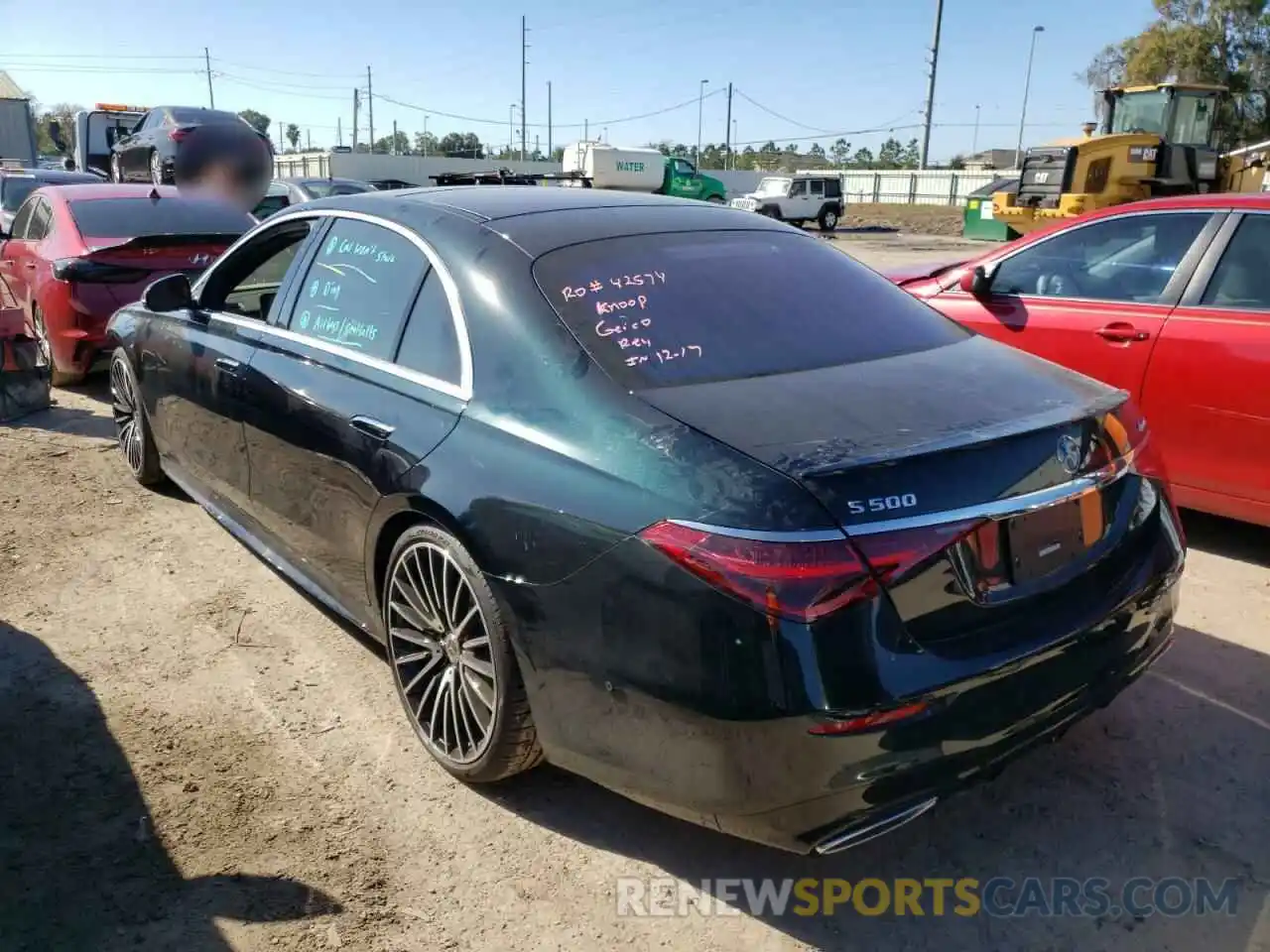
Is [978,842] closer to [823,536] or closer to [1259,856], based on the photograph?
[1259,856]

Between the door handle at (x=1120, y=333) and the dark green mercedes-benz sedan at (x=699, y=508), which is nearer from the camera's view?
the dark green mercedes-benz sedan at (x=699, y=508)


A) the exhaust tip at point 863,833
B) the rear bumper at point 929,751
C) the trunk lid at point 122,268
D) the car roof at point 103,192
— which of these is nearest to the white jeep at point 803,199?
the car roof at point 103,192

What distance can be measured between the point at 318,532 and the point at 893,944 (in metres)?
2.18

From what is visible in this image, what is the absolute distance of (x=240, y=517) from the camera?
4012mm

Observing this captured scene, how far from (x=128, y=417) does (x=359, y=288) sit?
108 inches

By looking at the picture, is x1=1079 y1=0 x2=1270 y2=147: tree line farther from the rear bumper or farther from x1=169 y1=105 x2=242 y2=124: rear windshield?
the rear bumper

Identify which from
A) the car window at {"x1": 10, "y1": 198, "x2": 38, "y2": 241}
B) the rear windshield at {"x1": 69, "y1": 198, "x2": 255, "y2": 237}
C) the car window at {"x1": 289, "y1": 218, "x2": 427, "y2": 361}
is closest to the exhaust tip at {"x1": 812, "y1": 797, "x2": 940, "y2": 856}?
the car window at {"x1": 289, "y1": 218, "x2": 427, "y2": 361}

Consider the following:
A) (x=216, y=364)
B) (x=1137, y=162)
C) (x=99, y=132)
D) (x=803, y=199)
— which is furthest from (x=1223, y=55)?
(x=216, y=364)

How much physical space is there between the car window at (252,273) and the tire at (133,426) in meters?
0.88

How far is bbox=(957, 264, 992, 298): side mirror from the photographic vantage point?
502 cm

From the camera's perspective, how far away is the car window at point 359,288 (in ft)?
10.2

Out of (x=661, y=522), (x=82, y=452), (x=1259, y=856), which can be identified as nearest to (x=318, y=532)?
(x=661, y=522)

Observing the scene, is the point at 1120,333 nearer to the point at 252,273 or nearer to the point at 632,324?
→ the point at 632,324

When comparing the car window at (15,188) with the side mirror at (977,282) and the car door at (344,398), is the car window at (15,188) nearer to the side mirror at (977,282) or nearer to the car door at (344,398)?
the car door at (344,398)
